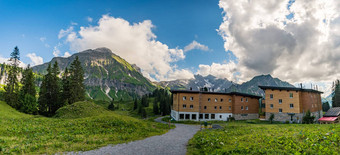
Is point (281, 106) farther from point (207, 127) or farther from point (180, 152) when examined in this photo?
point (180, 152)

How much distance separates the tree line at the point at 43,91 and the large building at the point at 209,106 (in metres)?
35.3

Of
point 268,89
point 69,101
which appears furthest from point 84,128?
point 268,89

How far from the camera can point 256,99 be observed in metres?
63.2

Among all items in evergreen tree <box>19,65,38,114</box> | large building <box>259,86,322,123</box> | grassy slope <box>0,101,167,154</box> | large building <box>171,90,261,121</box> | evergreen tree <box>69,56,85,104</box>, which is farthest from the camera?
evergreen tree <box>69,56,85,104</box>

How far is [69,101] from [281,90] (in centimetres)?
7081

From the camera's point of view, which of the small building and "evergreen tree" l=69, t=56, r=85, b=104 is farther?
"evergreen tree" l=69, t=56, r=85, b=104

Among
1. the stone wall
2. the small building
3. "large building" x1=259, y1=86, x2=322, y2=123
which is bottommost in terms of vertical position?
the stone wall

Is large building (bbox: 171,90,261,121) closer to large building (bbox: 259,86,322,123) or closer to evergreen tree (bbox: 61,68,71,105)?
large building (bbox: 259,86,322,123)

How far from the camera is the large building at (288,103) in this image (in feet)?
156

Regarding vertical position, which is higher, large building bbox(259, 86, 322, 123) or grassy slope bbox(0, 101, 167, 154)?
large building bbox(259, 86, 322, 123)

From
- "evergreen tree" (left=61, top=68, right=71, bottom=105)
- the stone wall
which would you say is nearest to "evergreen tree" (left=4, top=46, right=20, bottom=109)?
"evergreen tree" (left=61, top=68, right=71, bottom=105)

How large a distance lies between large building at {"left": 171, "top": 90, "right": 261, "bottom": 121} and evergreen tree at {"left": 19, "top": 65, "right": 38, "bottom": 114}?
4546 cm

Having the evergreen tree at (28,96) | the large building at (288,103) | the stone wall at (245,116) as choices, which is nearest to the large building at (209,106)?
the stone wall at (245,116)

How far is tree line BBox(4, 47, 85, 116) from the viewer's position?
49156 millimetres
